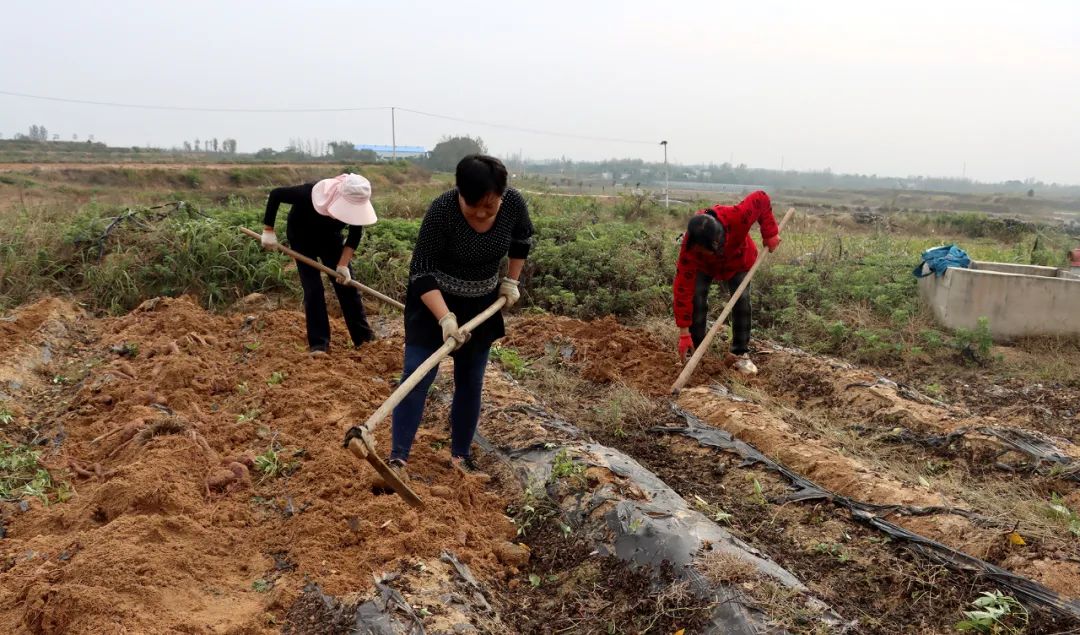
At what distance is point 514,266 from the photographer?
3414 millimetres

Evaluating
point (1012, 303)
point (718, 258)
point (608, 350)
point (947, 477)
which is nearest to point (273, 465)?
point (608, 350)

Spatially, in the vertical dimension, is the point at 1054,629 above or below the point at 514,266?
below

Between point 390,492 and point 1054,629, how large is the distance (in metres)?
2.52

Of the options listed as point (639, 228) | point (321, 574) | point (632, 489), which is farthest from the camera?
point (639, 228)

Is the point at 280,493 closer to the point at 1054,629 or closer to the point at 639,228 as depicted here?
the point at 1054,629

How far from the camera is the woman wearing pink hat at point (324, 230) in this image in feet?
15.7

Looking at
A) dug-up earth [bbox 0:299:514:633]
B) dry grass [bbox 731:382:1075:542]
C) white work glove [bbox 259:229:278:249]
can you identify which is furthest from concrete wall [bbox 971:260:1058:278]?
white work glove [bbox 259:229:278:249]

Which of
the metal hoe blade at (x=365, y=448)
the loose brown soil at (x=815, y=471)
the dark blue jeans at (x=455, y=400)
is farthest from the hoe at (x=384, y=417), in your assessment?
the loose brown soil at (x=815, y=471)

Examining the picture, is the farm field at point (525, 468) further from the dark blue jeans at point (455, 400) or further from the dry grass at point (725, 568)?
the dark blue jeans at point (455, 400)

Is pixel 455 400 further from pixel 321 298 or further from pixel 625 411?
pixel 321 298

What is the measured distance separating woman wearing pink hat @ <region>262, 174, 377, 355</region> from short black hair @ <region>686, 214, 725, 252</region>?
7.08 ft

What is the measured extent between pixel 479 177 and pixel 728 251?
306cm

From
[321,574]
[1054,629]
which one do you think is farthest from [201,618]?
[1054,629]

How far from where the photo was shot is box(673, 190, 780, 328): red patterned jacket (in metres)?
5.26
